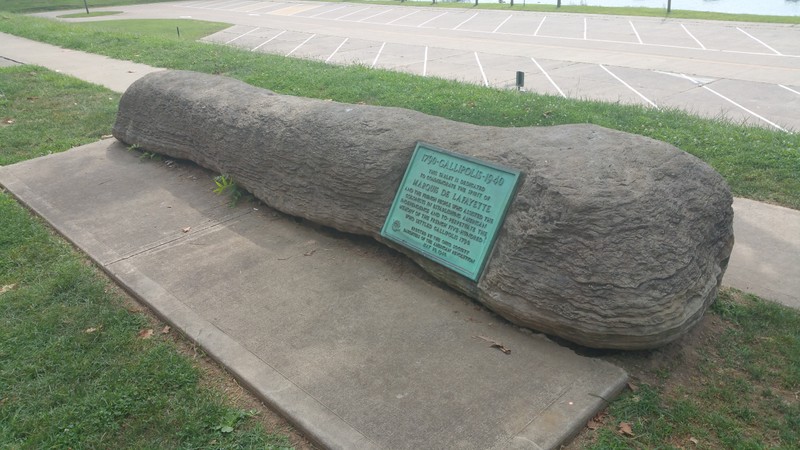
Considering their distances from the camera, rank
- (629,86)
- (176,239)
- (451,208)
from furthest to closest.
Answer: (629,86)
(176,239)
(451,208)

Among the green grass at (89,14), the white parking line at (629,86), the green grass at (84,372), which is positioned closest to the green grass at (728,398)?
the green grass at (84,372)

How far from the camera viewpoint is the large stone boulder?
11.9 ft

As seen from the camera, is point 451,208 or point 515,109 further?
point 515,109

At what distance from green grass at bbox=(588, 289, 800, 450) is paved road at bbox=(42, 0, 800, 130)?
5.64m

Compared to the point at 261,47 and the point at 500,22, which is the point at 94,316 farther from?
Answer: the point at 500,22

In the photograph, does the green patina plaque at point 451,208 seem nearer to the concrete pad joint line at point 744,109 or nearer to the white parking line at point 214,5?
the concrete pad joint line at point 744,109

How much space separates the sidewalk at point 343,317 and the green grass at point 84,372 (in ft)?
0.70

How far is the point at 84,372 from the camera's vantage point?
3936 millimetres

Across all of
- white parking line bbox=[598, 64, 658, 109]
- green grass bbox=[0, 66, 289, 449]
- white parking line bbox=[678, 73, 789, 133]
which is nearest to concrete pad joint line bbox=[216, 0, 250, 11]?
white parking line bbox=[598, 64, 658, 109]

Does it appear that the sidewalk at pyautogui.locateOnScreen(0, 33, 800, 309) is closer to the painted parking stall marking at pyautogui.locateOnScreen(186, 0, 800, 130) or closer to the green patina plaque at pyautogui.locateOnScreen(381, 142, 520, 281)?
the green patina plaque at pyautogui.locateOnScreen(381, 142, 520, 281)

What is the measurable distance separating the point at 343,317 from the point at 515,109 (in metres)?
5.17

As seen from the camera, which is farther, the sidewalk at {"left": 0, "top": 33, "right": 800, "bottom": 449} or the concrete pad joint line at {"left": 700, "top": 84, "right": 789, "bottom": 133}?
the concrete pad joint line at {"left": 700, "top": 84, "right": 789, "bottom": 133}

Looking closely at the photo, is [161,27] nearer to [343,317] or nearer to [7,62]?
[7,62]

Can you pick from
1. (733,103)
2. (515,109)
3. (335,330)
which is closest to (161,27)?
(515,109)
